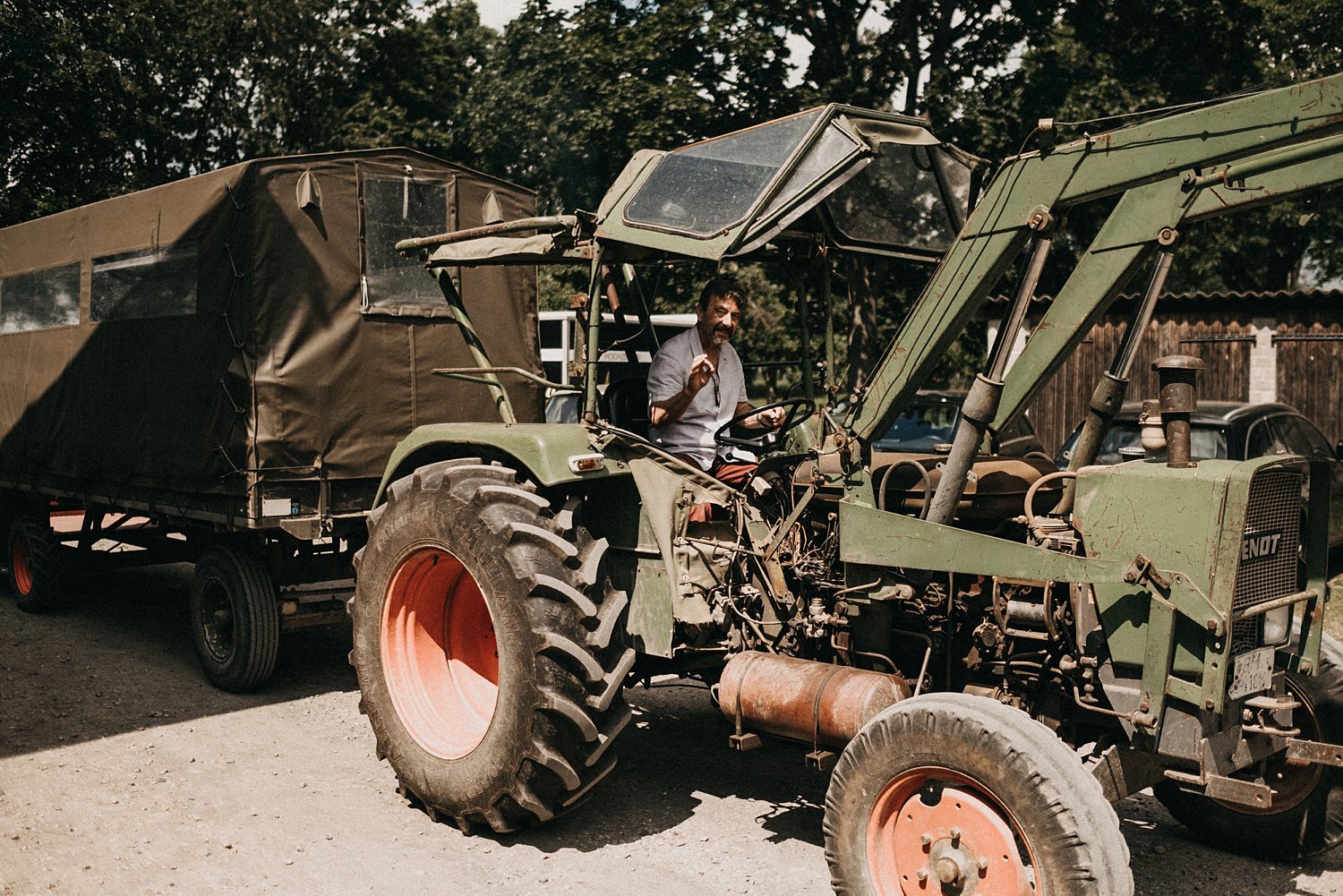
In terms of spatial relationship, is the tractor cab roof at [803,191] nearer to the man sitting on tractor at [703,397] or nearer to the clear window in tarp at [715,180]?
the clear window in tarp at [715,180]

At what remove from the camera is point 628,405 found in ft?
18.6

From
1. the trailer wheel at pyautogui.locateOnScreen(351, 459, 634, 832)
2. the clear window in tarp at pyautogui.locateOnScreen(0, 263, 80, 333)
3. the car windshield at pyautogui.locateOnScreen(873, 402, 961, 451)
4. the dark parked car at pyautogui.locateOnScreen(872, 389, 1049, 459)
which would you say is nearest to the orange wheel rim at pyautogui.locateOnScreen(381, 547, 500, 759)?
the trailer wheel at pyautogui.locateOnScreen(351, 459, 634, 832)

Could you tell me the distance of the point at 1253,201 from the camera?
11.6 feet

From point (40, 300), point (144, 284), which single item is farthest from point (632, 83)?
point (144, 284)

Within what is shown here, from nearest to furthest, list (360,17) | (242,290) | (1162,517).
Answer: (1162,517)
(242,290)
(360,17)

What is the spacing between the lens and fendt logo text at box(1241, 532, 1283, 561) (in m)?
3.84

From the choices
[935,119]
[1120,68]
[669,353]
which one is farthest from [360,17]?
[669,353]

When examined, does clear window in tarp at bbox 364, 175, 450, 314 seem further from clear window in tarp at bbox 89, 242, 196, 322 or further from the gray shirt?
the gray shirt

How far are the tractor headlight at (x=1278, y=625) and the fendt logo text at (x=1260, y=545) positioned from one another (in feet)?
0.66

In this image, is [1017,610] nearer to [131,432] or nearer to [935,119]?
[131,432]

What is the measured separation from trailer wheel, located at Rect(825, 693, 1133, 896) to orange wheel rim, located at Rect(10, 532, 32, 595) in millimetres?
8009

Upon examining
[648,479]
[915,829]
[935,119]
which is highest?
[935,119]

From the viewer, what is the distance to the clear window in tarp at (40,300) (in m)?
8.81

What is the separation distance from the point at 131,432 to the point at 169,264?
119cm
